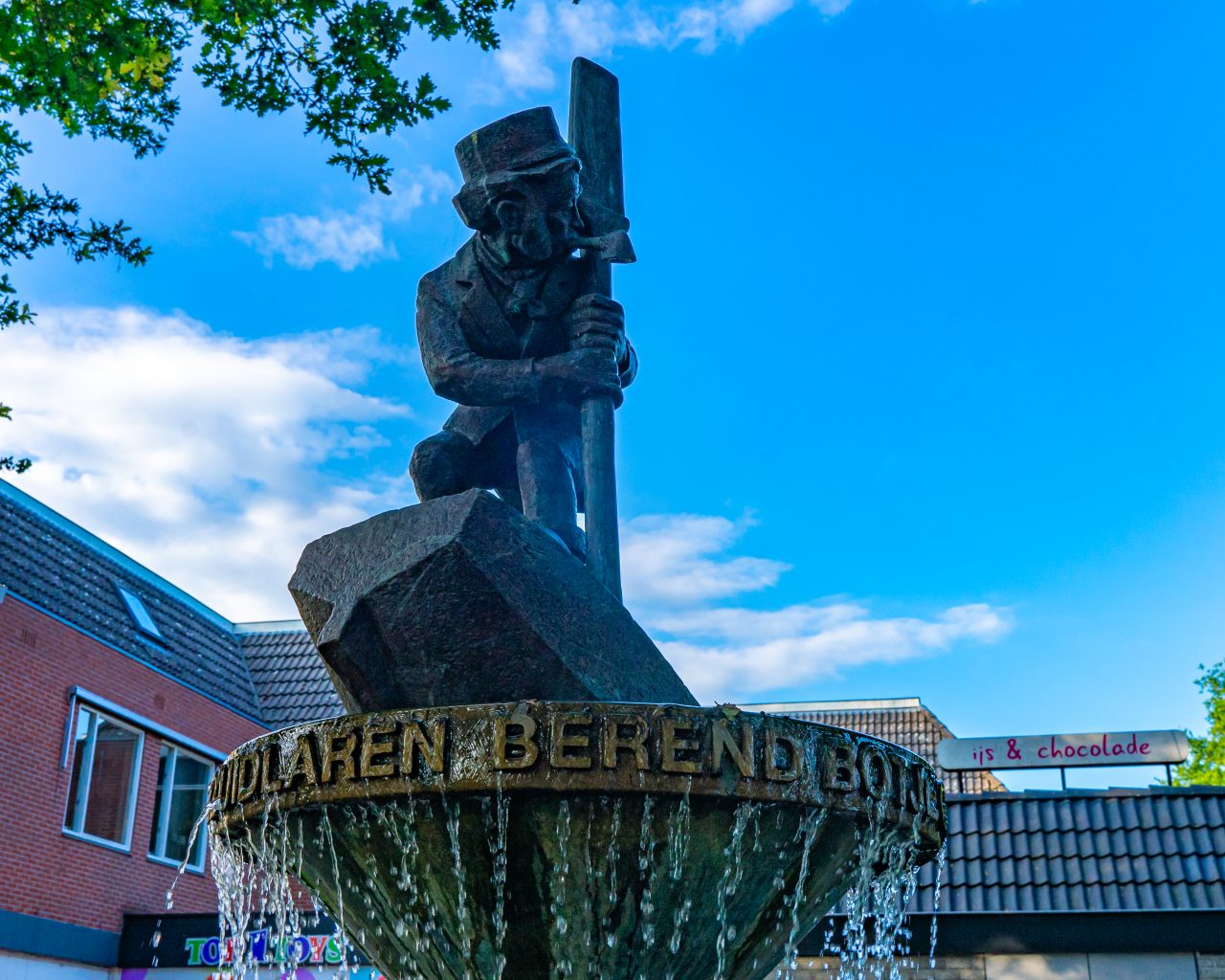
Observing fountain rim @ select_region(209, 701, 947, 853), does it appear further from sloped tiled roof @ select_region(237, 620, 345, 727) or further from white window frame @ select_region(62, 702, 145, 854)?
sloped tiled roof @ select_region(237, 620, 345, 727)

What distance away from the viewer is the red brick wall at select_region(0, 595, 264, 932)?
→ 1516 centimetres

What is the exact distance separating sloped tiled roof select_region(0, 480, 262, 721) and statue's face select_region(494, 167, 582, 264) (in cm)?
1232

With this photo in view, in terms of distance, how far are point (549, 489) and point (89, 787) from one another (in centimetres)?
1395

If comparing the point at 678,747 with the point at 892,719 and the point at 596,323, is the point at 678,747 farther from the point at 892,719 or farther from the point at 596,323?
the point at 892,719

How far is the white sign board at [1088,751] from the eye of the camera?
14469 millimetres

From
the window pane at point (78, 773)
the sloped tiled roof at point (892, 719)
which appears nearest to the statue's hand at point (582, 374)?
the window pane at point (78, 773)

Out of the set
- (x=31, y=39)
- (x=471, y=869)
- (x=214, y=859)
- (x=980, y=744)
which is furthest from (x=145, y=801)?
(x=471, y=869)

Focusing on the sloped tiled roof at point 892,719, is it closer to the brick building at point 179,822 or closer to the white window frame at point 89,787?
the brick building at point 179,822

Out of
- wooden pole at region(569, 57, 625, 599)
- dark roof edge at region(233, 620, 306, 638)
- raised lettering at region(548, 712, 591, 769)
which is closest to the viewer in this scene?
raised lettering at region(548, 712, 591, 769)

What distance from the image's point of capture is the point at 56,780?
15898 millimetres

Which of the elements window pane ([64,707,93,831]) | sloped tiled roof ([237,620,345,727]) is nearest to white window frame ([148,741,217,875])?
window pane ([64,707,93,831])

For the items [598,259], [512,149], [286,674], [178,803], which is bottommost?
[598,259]

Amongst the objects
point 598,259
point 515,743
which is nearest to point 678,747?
point 515,743

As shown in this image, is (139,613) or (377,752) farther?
(139,613)
